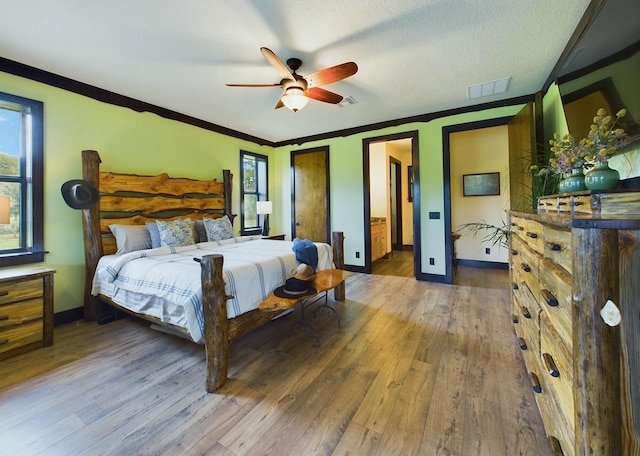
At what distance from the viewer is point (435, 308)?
3084 mm

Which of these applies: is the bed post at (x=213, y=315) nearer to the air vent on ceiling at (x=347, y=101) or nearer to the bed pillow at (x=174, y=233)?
the bed pillow at (x=174, y=233)

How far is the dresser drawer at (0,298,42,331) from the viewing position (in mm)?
2076

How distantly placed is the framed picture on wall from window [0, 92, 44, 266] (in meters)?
6.32

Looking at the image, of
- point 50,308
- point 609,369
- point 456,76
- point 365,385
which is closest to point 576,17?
point 456,76

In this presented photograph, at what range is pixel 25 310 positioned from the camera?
218 cm

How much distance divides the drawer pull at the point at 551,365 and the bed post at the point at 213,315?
1.80m

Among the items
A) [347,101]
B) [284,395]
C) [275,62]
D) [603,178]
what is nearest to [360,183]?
[347,101]

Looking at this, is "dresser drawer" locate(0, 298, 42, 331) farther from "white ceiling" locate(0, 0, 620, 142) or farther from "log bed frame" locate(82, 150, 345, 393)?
"white ceiling" locate(0, 0, 620, 142)

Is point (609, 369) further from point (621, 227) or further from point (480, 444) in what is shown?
point (480, 444)

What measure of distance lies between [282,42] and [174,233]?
2.41 meters

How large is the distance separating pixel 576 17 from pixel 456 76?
1.03 meters

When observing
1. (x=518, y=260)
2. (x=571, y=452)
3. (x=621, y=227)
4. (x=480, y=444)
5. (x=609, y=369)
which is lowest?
(x=480, y=444)

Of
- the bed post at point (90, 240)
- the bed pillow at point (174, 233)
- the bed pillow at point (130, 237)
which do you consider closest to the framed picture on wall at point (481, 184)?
the bed pillow at point (174, 233)

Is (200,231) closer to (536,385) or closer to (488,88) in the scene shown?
(536,385)
